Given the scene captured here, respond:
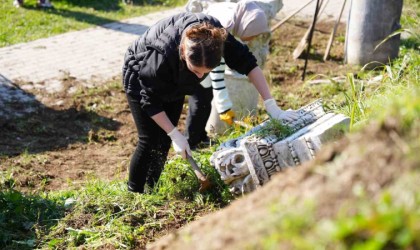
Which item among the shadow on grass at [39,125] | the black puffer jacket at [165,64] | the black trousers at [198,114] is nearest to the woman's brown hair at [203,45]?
the black puffer jacket at [165,64]

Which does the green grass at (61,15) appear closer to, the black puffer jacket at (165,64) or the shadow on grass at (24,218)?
the shadow on grass at (24,218)

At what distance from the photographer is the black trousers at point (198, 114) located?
17.8 feet

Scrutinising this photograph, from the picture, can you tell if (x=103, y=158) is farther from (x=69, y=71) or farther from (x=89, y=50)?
(x=89, y=50)

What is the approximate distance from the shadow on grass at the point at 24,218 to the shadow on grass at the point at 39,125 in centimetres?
168

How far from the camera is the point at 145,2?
11758 mm

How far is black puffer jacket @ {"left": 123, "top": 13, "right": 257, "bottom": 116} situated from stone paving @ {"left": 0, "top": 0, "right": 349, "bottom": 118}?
3.03 metres

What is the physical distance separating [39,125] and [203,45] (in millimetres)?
3441

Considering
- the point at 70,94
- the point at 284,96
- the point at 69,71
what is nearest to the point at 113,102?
the point at 70,94

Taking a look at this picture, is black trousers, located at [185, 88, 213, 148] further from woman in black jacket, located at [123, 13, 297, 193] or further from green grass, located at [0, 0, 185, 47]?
green grass, located at [0, 0, 185, 47]

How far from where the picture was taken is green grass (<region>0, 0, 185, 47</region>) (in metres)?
9.59

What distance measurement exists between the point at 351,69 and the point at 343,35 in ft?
5.60

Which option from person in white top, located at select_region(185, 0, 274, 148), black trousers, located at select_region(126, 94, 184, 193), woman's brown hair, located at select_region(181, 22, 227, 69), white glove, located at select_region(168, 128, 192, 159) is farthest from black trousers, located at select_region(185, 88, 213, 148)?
woman's brown hair, located at select_region(181, 22, 227, 69)

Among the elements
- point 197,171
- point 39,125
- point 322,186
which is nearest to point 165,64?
point 197,171

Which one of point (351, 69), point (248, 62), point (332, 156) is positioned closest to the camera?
point (332, 156)
